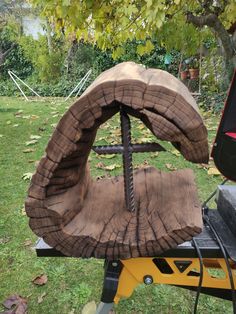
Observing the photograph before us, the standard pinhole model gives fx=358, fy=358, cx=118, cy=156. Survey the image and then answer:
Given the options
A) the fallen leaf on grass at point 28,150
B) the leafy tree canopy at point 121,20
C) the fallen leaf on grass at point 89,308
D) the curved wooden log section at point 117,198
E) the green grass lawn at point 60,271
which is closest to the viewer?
the curved wooden log section at point 117,198

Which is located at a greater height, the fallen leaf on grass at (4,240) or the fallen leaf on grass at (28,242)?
the fallen leaf on grass at (4,240)

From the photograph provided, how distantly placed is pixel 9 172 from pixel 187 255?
292 centimetres

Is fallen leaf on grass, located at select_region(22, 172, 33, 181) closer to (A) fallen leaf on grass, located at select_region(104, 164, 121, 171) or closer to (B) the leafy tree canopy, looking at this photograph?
(A) fallen leaf on grass, located at select_region(104, 164, 121, 171)

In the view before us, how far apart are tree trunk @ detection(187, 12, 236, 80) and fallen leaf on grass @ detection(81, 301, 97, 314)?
15.5 feet

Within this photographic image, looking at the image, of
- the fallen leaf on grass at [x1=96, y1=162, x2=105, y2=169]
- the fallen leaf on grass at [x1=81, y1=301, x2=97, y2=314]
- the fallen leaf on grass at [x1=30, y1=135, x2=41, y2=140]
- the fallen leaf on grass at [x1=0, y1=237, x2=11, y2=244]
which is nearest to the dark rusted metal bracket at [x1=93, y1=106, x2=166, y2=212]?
the fallen leaf on grass at [x1=81, y1=301, x2=97, y2=314]

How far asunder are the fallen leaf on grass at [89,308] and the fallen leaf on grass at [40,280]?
0.35 m

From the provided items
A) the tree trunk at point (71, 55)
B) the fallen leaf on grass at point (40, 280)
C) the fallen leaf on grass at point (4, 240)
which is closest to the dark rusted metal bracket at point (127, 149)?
the fallen leaf on grass at point (40, 280)

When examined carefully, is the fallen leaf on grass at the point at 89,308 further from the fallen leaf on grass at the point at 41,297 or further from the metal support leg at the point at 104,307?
the metal support leg at the point at 104,307

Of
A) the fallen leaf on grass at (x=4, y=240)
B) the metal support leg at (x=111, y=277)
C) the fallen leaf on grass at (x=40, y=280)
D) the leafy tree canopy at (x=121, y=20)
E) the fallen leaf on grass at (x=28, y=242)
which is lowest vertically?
the fallen leaf on grass at (x=40, y=280)

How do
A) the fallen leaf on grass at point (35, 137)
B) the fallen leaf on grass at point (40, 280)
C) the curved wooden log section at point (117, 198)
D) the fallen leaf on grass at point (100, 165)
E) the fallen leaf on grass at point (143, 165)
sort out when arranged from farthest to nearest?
the fallen leaf on grass at point (35, 137), the fallen leaf on grass at point (100, 165), the fallen leaf on grass at point (143, 165), the fallen leaf on grass at point (40, 280), the curved wooden log section at point (117, 198)

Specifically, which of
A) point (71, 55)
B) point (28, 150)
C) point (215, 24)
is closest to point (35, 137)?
point (28, 150)

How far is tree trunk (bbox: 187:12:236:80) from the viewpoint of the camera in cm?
571

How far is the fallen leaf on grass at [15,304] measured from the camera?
1.96m

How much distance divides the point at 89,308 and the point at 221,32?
5.57 meters
